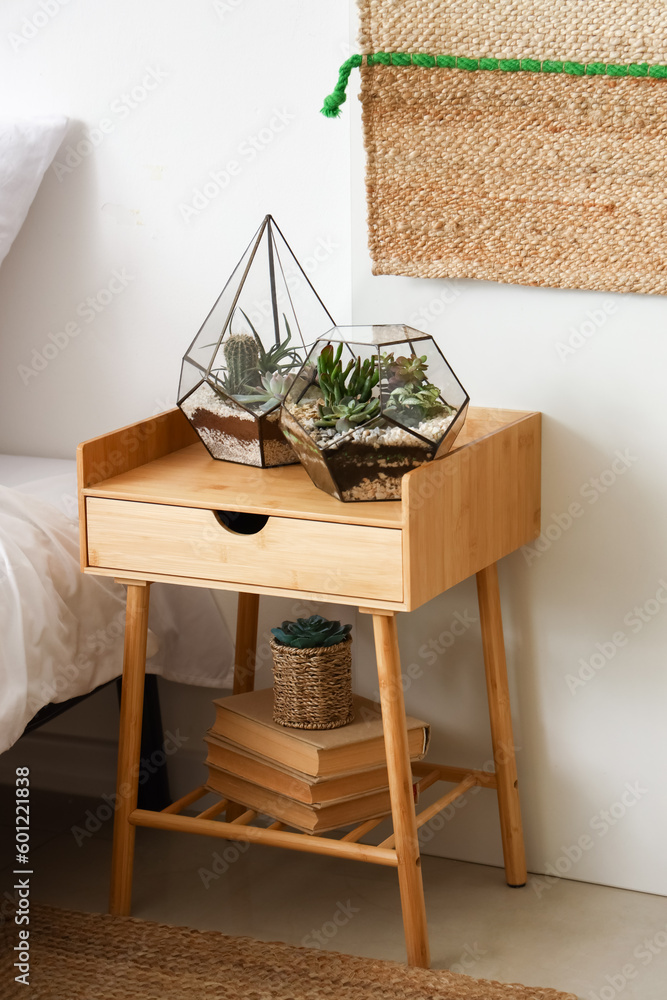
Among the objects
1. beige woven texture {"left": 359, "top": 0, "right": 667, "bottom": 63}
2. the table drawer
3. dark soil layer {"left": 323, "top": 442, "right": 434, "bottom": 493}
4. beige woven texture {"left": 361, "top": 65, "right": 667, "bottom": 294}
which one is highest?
beige woven texture {"left": 359, "top": 0, "right": 667, "bottom": 63}

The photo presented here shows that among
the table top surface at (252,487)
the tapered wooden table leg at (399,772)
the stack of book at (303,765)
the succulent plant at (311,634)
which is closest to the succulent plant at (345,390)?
the table top surface at (252,487)

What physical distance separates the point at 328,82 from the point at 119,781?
102 cm

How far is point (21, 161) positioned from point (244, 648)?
0.82 meters

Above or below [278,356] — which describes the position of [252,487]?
below

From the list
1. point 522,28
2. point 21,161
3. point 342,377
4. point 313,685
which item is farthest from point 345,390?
point 21,161

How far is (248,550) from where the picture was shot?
1405 mm

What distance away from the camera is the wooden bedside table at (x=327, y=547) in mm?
1353

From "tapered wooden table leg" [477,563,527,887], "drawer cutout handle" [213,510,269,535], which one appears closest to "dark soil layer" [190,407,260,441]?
"drawer cutout handle" [213,510,269,535]

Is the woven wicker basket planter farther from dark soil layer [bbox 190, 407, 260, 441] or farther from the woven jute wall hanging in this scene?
the woven jute wall hanging

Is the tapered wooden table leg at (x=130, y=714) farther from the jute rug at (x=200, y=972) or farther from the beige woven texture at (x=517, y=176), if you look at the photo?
the beige woven texture at (x=517, y=176)

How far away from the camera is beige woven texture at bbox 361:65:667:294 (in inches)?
58.3

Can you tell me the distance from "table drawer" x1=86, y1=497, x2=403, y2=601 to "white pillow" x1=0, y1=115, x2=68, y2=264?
1.91 feet

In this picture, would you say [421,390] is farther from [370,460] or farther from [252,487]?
[252,487]

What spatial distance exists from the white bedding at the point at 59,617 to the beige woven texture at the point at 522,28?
779mm
